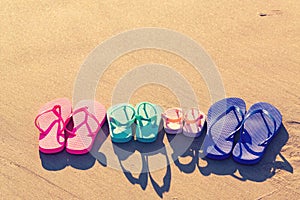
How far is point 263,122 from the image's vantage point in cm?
242

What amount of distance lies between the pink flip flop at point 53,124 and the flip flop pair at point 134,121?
0.21 metres

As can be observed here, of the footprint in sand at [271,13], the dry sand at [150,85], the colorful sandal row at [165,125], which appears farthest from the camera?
the footprint in sand at [271,13]

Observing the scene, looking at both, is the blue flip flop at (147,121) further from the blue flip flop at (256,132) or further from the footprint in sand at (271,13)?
the footprint in sand at (271,13)

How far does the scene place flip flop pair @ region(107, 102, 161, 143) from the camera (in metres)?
2.37

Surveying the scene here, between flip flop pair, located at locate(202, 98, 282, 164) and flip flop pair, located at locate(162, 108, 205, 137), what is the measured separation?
5cm

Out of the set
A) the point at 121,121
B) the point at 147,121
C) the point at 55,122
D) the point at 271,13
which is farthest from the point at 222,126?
the point at 271,13

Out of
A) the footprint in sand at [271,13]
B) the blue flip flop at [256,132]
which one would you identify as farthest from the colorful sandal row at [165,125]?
the footprint in sand at [271,13]

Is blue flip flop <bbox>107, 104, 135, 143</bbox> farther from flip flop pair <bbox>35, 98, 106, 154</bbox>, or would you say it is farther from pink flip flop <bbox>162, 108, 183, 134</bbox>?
pink flip flop <bbox>162, 108, 183, 134</bbox>

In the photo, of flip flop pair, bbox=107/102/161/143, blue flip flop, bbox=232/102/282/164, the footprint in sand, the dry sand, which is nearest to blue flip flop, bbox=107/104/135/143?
flip flop pair, bbox=107/102/161/143

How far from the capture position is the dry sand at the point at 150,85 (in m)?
2.19

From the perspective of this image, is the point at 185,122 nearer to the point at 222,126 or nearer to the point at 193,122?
the point at 193,122

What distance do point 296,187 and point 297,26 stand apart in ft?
3.92

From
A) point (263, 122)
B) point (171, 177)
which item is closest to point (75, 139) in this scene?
point (171, 177)

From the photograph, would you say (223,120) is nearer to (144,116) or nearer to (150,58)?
(144,116)
